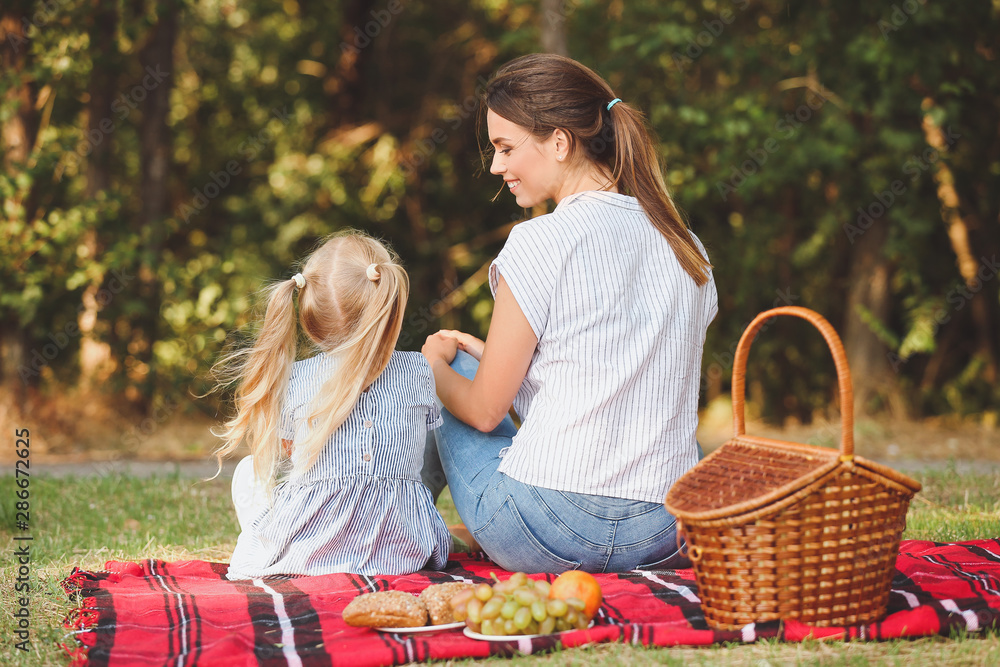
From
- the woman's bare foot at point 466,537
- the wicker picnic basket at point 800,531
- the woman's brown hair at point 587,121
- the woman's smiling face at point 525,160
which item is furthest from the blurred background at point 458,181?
the wicker picnic basket at point 800,531

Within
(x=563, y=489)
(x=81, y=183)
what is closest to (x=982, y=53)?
(x=563, y=489)

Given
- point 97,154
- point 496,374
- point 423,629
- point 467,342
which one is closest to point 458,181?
point 97,154

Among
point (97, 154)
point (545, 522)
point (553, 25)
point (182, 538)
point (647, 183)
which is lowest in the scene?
point (182, 538)

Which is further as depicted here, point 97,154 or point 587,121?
point 97,154

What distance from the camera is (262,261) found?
836 centimetres

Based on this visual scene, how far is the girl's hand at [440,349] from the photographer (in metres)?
2.72

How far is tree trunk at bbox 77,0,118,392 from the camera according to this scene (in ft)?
19.1

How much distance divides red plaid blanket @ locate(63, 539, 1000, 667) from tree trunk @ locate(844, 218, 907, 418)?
4.20 meters

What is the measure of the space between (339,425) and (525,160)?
2.88 ft

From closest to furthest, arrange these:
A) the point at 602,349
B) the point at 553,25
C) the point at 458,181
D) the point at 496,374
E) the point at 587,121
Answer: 1. the point at 602,349
2. the point at 496,374
3. the point at 587,121
4. the point at 553,25
5. the point at 458,181

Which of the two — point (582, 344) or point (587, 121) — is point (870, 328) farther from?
point (582, 344)

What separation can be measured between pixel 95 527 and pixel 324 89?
6.36 m

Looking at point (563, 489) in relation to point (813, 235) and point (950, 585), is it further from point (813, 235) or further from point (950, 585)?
point (813, 235)

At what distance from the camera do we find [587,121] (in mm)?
2488
